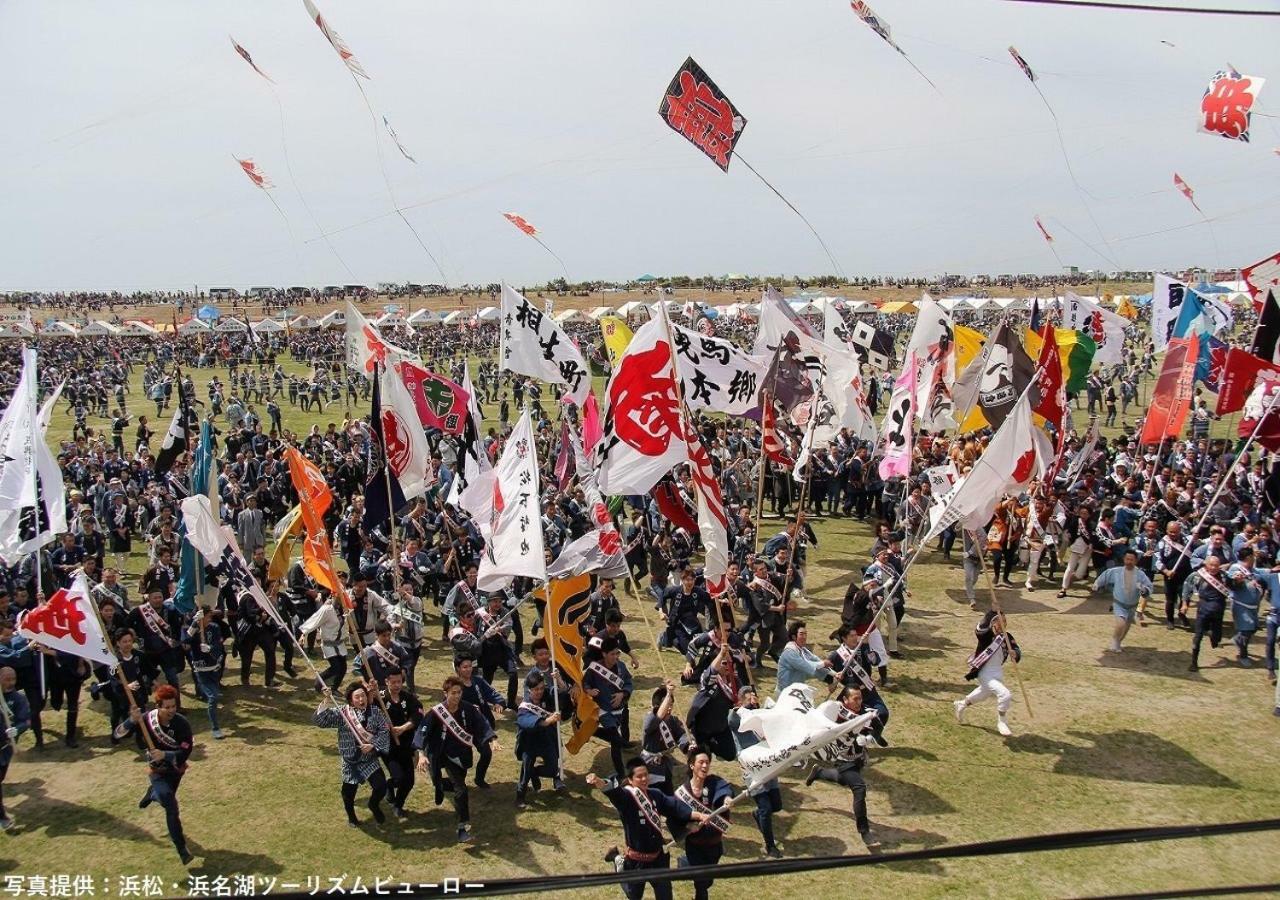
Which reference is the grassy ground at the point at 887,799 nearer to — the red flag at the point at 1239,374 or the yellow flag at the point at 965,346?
the red flag at the point at 1239,374

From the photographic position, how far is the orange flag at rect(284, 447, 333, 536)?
1218cm

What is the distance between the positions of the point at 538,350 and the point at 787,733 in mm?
11440

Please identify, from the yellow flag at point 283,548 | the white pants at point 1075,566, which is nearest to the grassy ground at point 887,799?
the yellow flag at point 283,548

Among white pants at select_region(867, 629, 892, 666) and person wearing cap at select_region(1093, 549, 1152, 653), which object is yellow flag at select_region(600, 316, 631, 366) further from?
person wearing cap at select_region(1093, 549, 1152, 653)

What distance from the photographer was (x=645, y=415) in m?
12.2

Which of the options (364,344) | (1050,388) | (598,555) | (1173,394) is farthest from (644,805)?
(1173,394)

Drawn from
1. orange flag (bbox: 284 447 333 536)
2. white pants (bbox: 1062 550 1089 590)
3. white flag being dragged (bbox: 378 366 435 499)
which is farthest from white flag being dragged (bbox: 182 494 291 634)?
white pants (bbox: 1062 550 1089 590)

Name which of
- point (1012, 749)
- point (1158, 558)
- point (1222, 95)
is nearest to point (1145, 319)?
point (1222, 95)

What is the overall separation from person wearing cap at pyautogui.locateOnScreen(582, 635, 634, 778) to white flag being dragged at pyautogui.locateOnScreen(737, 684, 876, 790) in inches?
85.1

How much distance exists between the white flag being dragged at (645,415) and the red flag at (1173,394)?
42.6 ft

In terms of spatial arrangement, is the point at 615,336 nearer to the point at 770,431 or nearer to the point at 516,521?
the point at 770,431

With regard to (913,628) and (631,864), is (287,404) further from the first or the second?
(631,864)

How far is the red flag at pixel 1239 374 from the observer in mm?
18062

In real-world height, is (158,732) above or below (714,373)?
below
